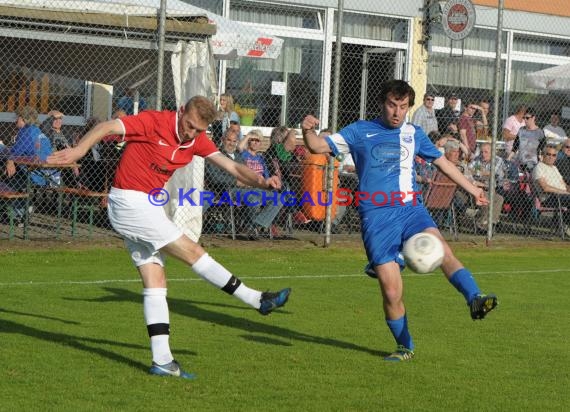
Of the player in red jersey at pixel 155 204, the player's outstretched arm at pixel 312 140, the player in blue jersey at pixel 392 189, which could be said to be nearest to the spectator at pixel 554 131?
the player in blue jersey at pixel 392 189

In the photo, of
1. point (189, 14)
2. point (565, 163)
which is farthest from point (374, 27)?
point (189, 14)

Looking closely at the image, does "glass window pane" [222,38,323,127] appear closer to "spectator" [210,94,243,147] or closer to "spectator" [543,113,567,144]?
"spectator" [210,94,243,147]

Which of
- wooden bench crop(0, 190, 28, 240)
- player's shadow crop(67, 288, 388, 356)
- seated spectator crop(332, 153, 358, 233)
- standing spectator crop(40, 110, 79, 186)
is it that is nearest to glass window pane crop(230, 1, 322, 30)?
seated spectator crop(332, 153, 358, 233)

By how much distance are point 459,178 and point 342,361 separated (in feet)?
5.44

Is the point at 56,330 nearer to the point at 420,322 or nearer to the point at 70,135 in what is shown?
the point at 420,322

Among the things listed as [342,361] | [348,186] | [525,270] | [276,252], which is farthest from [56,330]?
[348,186]

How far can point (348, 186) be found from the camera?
1686 cm

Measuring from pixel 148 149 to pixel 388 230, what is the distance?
185 cm

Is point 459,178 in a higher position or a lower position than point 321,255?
higher

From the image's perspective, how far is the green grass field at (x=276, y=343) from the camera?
22.7 feet

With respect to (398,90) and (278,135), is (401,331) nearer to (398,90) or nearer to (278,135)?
(398,90)

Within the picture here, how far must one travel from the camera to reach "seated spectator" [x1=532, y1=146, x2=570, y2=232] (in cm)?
1761

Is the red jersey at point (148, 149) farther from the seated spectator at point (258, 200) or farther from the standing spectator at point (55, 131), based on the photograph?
the standing spectator at point (55, 131)

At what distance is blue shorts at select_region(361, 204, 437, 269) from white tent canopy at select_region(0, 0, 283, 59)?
7.00m
